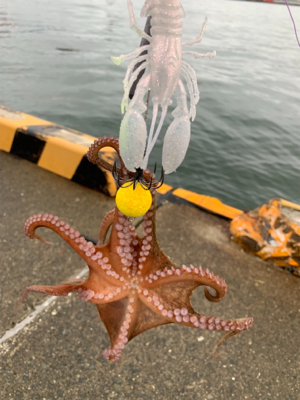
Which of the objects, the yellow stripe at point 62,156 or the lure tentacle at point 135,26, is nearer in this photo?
the lure tentacle at point 135,26

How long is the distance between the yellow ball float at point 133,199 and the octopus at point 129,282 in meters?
0.36

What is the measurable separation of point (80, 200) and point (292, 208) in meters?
2.53

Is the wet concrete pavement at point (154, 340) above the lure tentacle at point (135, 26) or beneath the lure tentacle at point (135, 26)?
beneath

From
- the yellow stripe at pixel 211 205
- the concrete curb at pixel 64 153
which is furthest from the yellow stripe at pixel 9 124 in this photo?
the yellow stripe at pixel 211 205

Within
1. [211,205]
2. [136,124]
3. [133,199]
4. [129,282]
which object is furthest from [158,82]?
[211,205]

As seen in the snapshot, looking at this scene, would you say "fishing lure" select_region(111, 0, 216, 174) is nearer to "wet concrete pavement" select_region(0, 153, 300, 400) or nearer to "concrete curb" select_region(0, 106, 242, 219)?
"wet concrete pavement" select_region(0, 153, 300, 400)

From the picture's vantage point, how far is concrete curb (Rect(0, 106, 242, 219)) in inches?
160

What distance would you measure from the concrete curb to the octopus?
87.4 inches

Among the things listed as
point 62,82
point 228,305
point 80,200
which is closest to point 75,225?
point 80,200

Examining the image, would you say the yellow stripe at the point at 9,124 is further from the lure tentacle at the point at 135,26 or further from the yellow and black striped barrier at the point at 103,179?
the lure tentacle at the point at 135,26

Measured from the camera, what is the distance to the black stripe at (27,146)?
14.1 feet

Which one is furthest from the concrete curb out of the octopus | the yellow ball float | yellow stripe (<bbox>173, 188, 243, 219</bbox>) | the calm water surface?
the yellow ball float

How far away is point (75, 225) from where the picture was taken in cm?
366

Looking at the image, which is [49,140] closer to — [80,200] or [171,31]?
[80,200]
